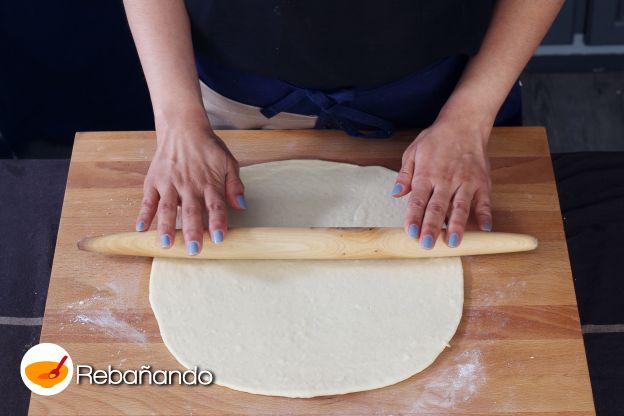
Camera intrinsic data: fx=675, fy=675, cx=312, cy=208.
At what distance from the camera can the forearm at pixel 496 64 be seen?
1.13 metres

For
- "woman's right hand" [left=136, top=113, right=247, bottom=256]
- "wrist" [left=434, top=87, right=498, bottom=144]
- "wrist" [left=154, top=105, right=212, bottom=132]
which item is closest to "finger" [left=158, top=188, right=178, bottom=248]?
"woman's right hand" [left=136, top=113, right=247, bottom=256]

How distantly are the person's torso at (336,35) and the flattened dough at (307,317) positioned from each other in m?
0.25

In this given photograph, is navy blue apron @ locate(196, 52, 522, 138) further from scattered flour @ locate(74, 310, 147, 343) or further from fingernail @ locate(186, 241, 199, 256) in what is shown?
scattered flour @ locate(74, 310, 147, 343)

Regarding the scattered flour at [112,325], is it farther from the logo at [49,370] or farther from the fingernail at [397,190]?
the fingernail at [397,190]

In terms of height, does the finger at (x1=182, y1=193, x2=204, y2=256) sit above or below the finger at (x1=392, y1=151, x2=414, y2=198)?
above

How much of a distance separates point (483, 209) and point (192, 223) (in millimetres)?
460

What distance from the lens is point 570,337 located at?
1.01m

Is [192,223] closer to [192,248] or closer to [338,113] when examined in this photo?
[192,248]

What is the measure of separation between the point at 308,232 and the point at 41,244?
60 centimetres

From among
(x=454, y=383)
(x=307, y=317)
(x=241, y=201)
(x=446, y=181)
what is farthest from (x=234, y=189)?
(x=454, y=383)

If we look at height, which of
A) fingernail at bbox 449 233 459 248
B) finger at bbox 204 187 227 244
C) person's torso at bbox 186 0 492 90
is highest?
person's torso at bbox 186 0 492 90

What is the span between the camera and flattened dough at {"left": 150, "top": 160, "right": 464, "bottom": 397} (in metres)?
0.97

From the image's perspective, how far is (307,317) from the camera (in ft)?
3.35

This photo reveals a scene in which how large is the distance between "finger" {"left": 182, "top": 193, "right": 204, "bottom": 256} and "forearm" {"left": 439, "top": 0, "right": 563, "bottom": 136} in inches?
17.3
